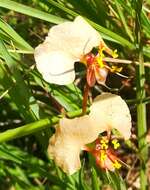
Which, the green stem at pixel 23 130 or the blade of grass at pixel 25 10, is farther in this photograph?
the blade of grass at pixel 25 10

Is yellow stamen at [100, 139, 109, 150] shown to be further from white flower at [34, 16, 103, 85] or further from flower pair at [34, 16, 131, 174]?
white flower at [34, 16, 103, 85]

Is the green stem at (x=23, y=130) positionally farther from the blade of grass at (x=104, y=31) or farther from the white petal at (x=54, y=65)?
the blade of grass at (x=104, y=31)

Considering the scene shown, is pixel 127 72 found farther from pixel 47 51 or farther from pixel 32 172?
pixel 47 51

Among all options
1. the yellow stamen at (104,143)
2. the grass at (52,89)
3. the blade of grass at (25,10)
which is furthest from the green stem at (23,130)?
the blade of grass at (25,10)

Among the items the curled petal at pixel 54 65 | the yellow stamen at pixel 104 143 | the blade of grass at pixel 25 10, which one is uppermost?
the blade of grass at pixel 25 10

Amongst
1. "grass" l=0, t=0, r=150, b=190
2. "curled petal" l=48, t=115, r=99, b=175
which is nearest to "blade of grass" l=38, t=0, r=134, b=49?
"grass" l=0, t=0, r=150, b=190

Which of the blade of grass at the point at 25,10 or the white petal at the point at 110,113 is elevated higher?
the blade of grass at the point at 25,10

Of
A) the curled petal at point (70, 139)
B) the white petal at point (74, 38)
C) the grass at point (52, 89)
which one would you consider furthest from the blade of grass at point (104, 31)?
the curled petal at point (70, 139)
